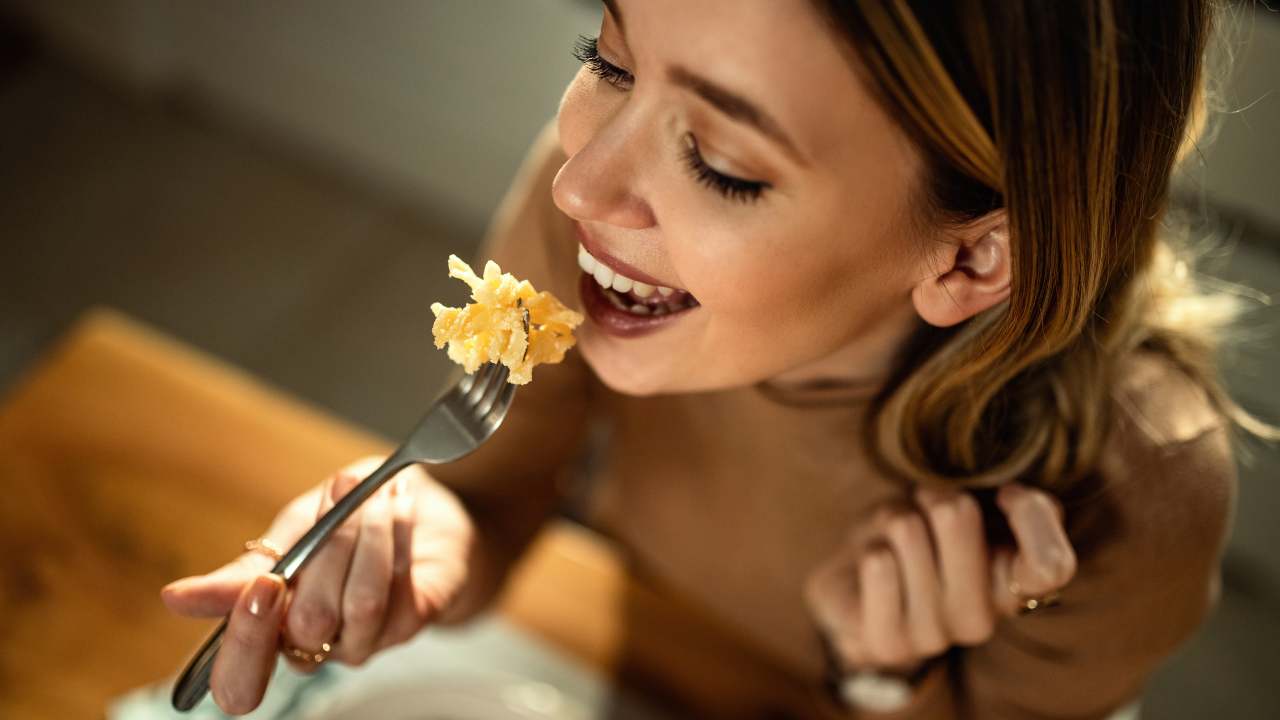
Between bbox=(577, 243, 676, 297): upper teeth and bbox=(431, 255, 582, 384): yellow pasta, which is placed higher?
bbox=(577, 243, 676, 297): upper teeth

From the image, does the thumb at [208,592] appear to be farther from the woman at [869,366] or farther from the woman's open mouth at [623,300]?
the woman's open mouth at [623,300]

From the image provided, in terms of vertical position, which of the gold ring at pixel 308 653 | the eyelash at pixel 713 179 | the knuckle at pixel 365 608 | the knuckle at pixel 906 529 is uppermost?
the eyelash at pixel 713 179

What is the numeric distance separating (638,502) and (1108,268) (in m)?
0.69

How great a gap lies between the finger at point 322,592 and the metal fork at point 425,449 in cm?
3

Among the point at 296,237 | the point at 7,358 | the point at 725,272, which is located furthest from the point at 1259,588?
the point at 7,358

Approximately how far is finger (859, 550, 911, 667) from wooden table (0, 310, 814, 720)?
0.27 meters

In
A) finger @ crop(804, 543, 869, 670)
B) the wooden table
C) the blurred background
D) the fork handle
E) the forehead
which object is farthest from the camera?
the blurred background

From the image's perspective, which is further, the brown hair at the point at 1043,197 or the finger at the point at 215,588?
the finger at the point at 215,588

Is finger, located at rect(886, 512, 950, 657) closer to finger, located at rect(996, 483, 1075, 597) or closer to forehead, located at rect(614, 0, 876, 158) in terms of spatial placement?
finger, located at rect(996, 483, 1075, 597)

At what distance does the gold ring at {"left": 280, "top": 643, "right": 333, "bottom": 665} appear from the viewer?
84cm

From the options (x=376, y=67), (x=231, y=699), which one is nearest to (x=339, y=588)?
(x=231, y=699)

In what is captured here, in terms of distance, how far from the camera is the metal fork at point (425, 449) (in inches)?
31.3

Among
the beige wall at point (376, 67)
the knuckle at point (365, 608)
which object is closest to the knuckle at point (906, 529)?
the knuckle at point (365, 608)

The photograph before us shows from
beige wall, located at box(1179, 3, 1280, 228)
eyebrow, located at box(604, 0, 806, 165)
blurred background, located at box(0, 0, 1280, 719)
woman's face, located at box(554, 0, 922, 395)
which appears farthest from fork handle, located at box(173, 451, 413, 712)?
blurred background, located at box(0, 0, 1280, 719)
